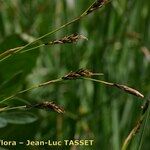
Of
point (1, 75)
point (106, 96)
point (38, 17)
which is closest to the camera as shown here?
point (1, 75)

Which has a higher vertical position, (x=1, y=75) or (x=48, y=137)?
(x=1, y=75)

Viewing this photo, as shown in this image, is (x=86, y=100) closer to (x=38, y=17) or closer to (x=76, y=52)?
(x=76, y=52)

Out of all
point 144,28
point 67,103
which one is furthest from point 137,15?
point 67,103

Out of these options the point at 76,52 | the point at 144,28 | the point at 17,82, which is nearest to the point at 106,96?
the point at 76,52

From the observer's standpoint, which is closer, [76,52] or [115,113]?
[115,113]

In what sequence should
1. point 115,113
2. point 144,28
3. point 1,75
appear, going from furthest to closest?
1. point 144,28
2. point 115,113
3. point 1,75

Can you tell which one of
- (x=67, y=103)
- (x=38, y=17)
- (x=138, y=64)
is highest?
(x=38, y=17)

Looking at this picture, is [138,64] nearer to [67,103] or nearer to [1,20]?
[67,103]
